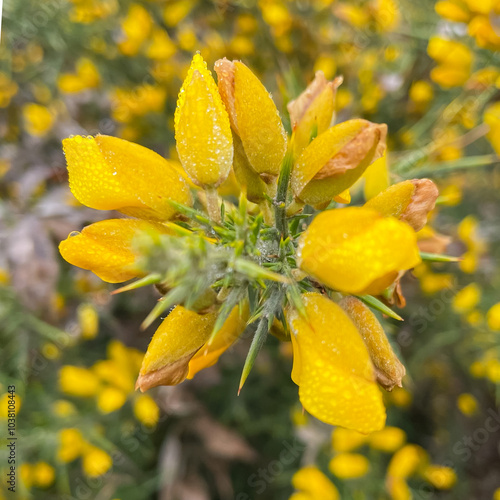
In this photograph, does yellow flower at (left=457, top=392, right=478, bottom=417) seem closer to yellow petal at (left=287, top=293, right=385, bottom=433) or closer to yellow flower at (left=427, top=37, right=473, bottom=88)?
yellow flower at (left=427, top=37, right=473, bottom=88)

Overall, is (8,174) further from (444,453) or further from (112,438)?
(444,453)

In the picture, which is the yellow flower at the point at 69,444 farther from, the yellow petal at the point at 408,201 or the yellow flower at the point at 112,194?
the yellow petal at the point at 408,201

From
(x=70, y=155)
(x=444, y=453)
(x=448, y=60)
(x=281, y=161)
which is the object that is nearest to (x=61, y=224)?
(x=70, y=155)

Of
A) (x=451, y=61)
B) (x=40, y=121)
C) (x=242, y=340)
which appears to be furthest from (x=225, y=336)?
(x=40, y=121)

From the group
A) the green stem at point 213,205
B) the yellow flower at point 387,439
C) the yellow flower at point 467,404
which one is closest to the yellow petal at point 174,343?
the green stem at point 213,205

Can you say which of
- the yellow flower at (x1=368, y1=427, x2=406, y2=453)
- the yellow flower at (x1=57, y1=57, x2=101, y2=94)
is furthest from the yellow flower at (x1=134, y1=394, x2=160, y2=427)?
the yellow flower at (x1=57, y1=57, x2=101, y2=94)

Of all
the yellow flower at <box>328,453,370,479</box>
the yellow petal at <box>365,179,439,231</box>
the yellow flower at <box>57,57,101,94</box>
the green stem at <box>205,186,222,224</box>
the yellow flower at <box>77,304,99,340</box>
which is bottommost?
the yellow flower at <box>328,453,370,479</box>

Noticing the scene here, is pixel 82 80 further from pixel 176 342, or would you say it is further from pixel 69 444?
pixel 176 342
